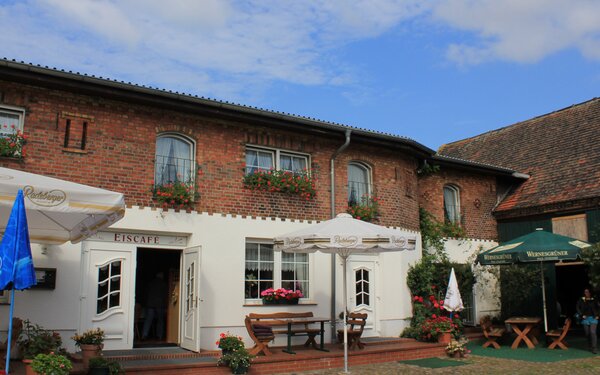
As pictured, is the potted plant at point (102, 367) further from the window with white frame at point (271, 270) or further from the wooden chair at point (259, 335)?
the window with white frame at point (271, 270)

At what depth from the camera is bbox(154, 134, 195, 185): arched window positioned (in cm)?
1142

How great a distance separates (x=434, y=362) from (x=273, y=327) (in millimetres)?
3400

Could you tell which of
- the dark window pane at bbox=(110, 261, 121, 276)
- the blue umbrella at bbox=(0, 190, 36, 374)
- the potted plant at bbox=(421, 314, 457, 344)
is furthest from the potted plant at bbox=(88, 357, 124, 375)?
the potted plant at bbox=(421, 314, 457, 344)

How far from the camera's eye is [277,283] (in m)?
12.3

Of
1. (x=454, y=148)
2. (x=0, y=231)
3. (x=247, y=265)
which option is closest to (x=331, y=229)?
(x=247, y=265)

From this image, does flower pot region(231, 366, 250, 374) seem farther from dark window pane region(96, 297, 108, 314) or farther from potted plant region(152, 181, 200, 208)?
potted plant region(152, 181, 200, 208)

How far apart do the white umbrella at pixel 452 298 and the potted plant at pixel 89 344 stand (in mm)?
8141

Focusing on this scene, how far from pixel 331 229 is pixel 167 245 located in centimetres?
366

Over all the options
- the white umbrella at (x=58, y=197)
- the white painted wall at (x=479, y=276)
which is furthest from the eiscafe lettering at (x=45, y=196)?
the white painted wall at (x=479, y=276)

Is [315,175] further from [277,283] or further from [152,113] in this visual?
[152,113]

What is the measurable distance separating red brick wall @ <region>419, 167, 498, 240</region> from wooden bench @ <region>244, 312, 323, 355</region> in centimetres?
584

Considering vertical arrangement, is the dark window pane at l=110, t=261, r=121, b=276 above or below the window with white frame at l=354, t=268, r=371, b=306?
above

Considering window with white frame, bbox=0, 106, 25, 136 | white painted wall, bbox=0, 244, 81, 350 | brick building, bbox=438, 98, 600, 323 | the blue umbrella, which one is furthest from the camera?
brick building, bbox=438, 98, 600, 323

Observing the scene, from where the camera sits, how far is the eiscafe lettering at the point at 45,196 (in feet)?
20.3
